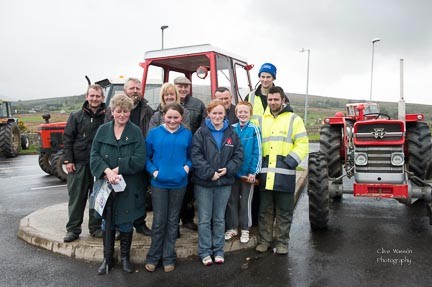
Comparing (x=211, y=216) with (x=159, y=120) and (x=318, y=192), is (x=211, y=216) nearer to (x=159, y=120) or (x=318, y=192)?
(x=159, y=120)

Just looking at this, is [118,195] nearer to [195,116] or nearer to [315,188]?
[195,116]

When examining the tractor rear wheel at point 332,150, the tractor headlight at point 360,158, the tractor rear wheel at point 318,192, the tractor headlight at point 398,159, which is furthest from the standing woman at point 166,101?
the tractor rear wheel at point 332,150

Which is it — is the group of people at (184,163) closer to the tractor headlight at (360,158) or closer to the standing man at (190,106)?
the standing man at (190,106)

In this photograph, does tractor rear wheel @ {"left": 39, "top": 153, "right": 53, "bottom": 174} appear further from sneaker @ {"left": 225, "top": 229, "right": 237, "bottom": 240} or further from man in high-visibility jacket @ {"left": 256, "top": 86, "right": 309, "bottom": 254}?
man in high-visibility jacket @ {"left": 256, "top": 86, "right": 309, "bottom": 254}

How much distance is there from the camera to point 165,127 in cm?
402

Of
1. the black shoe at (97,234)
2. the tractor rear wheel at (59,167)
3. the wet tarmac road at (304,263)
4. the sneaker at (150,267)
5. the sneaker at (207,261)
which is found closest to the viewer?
the wet tarmac road at (304,263)

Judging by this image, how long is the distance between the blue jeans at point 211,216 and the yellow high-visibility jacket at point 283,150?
523 mm

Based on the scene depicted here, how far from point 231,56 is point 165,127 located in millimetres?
2267

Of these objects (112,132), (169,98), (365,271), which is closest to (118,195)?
(112,132)

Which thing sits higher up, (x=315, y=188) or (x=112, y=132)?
(x=112, y=132)

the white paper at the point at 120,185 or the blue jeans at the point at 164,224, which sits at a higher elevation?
the white paper at the point at 120,185

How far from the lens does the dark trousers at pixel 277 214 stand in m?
4.43

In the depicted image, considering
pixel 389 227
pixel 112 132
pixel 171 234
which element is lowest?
pixel 389 227

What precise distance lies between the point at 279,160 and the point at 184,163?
1.10m
